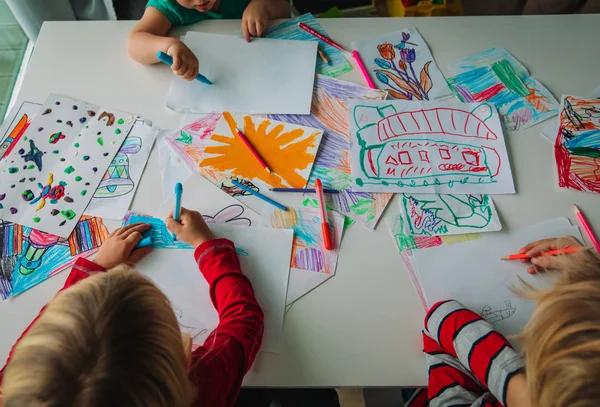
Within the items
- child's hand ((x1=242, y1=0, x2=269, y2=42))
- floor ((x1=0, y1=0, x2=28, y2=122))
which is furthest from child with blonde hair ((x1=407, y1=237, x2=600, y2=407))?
floor ((x1=0, y1=0, x2=28, y2=122))

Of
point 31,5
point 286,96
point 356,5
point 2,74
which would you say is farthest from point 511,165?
point 2,74

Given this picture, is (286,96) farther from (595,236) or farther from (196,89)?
(595,236)

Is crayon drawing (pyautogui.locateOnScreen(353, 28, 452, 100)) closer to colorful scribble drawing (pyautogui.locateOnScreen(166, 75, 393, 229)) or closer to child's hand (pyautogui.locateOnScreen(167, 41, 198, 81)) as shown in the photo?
colorful scribble drawing (pyautogui.locateOnScreen(166, 75, 393, 229))

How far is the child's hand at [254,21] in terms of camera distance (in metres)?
1.01

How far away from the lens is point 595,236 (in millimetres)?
799

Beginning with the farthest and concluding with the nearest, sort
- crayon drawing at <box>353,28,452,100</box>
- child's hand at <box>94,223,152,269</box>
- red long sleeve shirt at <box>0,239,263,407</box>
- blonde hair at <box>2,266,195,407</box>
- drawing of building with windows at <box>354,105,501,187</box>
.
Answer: crayon drawing at <box>353,28,452,100</box> < drawing of building with windows at <box>354,105,501,187</box> < child's hand at <box>94,223,152,269</box> < red long sleeve shirt at <box>0,239,263,407</box> < blonde hair at <box>2,266,195,407</box>

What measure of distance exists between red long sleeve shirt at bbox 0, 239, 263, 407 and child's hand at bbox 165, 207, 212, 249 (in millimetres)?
20

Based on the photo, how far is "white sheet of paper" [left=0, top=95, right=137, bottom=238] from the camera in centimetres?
82

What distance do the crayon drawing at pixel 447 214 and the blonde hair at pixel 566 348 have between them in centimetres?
21

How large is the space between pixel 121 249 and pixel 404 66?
26.7 inches

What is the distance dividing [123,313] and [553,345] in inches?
20.7

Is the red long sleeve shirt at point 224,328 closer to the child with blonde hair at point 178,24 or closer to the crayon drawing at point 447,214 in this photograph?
the crayon drawing at point 447,214

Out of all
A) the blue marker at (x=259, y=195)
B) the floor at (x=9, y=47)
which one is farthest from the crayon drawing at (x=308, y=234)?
the floor at (x=9, y=47)

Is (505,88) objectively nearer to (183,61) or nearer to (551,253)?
(551,253)
